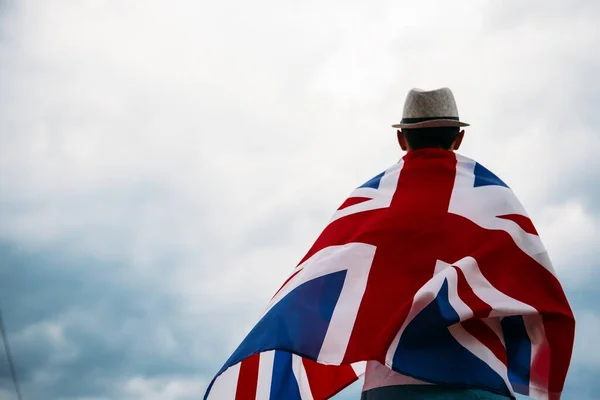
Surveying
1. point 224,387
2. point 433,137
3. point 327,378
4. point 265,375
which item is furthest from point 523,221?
point 224,387

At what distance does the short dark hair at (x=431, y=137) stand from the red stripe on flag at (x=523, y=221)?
58cm

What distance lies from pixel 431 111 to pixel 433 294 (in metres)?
1.15

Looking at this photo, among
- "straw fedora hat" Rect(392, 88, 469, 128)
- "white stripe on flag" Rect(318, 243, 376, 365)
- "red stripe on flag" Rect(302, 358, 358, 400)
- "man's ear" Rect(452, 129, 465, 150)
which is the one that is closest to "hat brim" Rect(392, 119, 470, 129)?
"straw fedora hat" Rect(392, 88, 469, 128)

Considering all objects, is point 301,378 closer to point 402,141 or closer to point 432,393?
point 432,393

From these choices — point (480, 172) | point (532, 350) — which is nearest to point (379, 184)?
point (480, 172)

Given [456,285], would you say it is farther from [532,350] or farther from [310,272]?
[310,272]

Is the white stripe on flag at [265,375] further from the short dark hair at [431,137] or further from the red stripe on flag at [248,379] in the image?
the short dark hair at [431,137]

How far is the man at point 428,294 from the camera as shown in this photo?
4.08m

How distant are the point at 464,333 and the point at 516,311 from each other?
0.96 feet

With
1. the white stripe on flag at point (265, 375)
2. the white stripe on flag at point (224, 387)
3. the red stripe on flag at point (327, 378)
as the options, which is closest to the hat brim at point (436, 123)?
the red stripe on flag at point (327, 378)

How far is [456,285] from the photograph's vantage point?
4129 mm

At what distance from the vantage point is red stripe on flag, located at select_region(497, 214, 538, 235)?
14.5 feet

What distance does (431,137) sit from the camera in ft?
15.5

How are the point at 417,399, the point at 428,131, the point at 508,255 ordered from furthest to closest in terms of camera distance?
1. the point at 428,131
2. the point at 508,255
3. the point at 417,399
